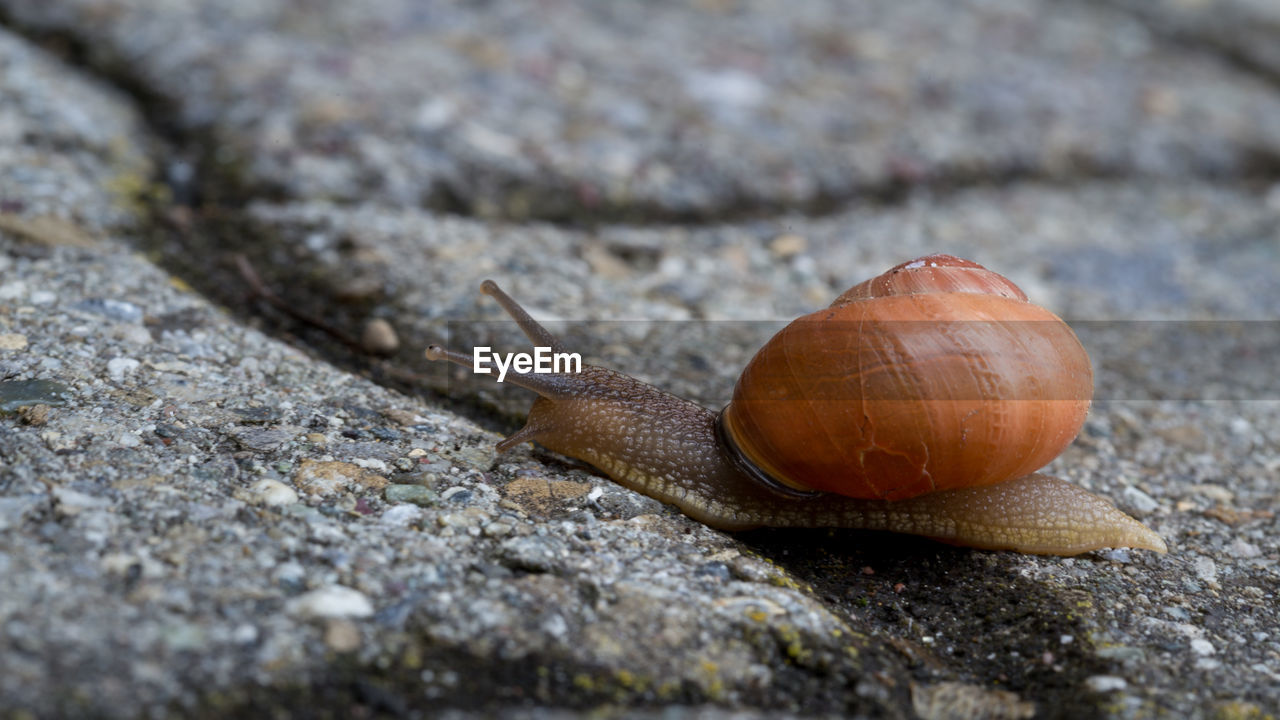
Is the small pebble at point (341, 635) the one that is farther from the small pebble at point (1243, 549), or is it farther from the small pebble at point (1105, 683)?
the small pebble at point (1243, 549)

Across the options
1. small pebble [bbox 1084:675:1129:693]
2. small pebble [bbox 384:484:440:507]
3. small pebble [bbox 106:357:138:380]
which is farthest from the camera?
small pebble [bbox 106:357:138:380]

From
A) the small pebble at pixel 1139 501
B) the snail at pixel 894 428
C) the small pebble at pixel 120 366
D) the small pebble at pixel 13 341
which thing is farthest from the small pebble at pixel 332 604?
the small pebble at pixel 1139 501

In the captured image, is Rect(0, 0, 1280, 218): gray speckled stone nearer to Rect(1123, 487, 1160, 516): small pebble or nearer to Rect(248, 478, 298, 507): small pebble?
Rect(248, 478, 298, 507): small pebble

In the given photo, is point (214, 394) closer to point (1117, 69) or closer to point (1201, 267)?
point (1201, 267)

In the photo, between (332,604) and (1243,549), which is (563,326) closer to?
(332,604)

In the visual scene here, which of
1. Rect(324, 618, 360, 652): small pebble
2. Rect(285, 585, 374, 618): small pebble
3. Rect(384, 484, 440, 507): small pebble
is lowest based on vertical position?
Rect(324, 618, 360, 652): small pebble

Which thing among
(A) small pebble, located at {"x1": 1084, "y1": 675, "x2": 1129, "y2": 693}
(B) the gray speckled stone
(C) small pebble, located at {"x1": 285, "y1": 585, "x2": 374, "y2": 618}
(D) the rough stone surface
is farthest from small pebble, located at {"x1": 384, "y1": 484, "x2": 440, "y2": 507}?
(B) the gray speckled stone
